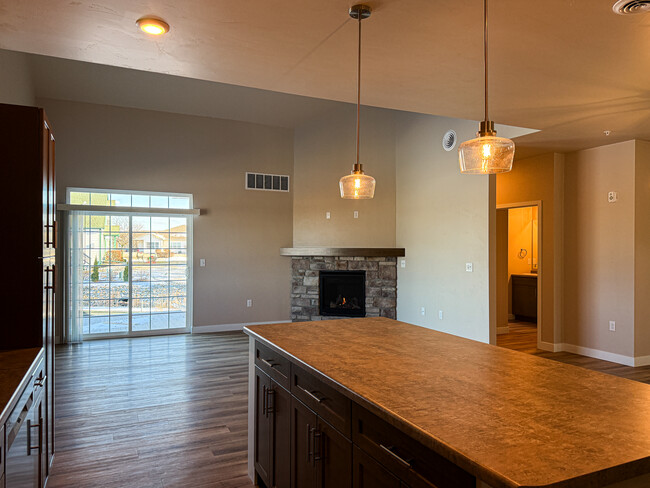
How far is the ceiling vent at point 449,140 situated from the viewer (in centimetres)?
625

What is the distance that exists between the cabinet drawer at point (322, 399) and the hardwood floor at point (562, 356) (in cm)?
426

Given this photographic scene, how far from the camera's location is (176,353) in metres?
6.14

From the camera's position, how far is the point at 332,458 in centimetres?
189

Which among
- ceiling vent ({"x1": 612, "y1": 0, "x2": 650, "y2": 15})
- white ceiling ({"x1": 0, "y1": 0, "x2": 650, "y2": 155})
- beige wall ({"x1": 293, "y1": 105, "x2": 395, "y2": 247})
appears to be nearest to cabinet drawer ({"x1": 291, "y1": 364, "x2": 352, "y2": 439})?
white ceiling ({"x1": 0, "y1": 0, "x2": 650, "y2": 155})

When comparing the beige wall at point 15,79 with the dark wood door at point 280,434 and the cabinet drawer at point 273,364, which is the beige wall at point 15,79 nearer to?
the cabinet drawer at point 273,364

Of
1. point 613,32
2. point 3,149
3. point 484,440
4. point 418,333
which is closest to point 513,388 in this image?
point 484,440

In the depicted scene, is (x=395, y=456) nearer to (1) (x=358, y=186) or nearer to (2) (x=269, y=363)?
(2) (x=269, y=363)

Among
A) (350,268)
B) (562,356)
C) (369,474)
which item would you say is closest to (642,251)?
(562,356)

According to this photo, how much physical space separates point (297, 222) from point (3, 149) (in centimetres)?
600

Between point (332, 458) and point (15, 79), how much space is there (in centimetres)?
498

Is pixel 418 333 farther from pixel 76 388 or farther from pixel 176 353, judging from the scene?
pixel 176 353

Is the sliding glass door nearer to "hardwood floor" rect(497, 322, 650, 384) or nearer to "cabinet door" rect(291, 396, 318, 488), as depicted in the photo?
"hardwood floor" rect(497, 322, 650, 384)

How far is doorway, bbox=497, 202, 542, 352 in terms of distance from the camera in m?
7.55

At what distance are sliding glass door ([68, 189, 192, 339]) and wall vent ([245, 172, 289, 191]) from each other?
4.05ft
